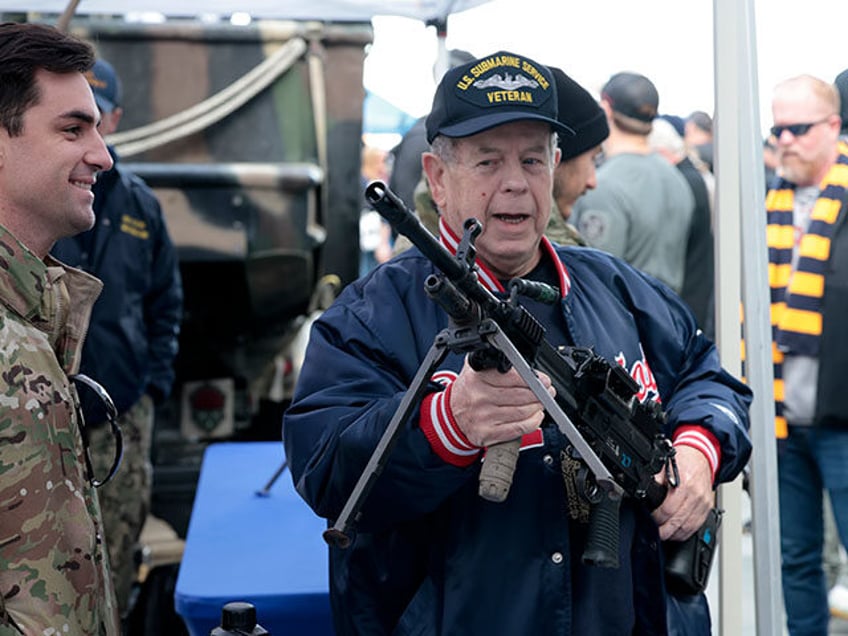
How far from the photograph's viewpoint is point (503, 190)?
2.49 metres

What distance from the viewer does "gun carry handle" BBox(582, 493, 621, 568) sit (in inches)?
85.3

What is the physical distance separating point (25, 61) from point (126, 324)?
7.77 ft

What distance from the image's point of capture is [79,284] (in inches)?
87.4

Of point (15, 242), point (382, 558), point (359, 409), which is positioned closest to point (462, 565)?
point (382, 558)

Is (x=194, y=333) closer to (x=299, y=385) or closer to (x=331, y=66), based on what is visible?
(x=331, y=66)

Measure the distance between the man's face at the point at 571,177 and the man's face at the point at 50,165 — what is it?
1801 mm

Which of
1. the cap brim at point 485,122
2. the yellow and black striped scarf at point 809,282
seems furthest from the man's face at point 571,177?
the cap brim at point 485,122

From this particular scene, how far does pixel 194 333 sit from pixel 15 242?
12.5ft

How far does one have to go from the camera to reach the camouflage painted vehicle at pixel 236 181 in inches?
206

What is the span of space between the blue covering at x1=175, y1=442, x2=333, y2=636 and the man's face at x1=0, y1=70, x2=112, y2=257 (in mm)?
Result: 1063

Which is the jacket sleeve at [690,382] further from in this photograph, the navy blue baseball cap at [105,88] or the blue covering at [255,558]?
the navy blue baseball cap at [105,88]

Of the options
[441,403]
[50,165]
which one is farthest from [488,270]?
[50,165]

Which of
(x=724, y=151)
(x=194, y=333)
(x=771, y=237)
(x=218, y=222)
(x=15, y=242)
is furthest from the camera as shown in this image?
(x=194, y=333)

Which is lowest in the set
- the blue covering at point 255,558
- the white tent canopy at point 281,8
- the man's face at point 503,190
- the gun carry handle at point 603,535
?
the blue covering at point 255,558
